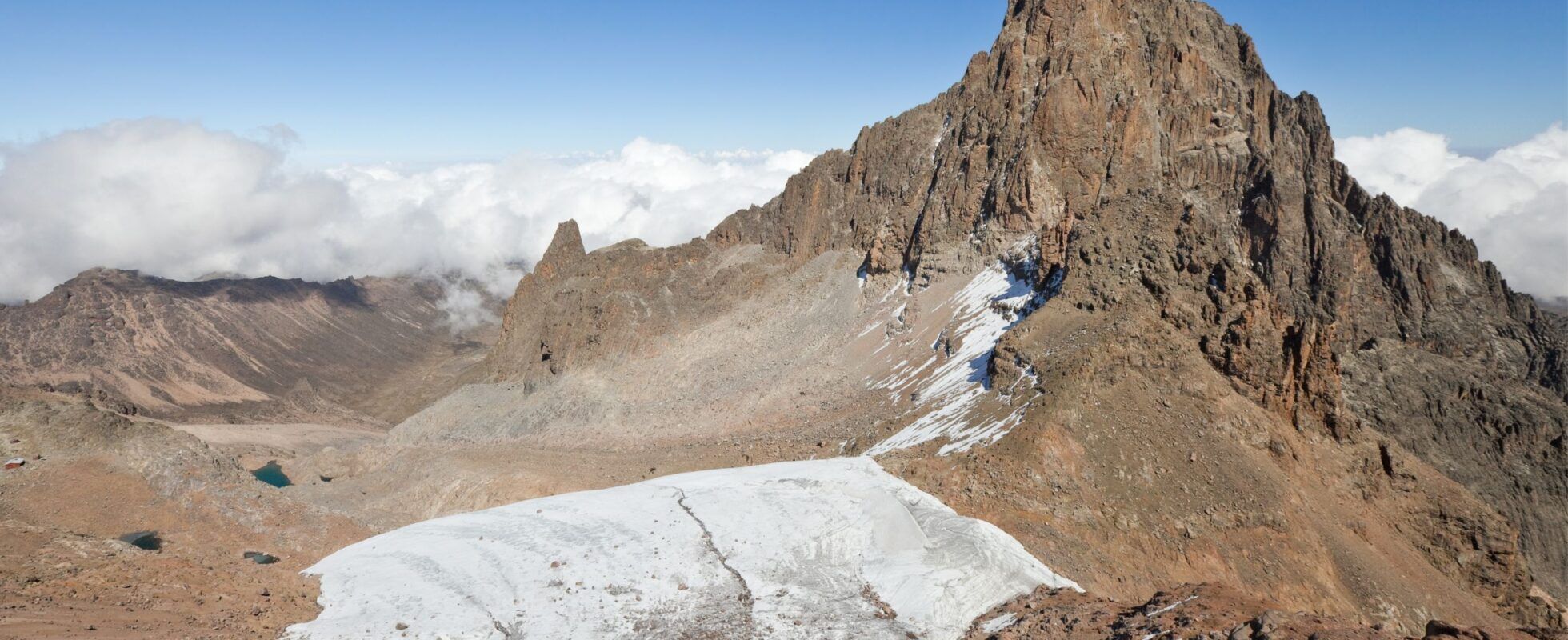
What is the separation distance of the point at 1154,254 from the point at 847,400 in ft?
68.2

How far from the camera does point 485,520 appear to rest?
28.6 meters

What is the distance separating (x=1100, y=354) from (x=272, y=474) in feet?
264

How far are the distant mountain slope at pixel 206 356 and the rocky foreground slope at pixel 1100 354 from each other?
185ft

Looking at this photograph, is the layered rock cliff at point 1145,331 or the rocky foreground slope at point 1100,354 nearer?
the layered rock cliff at point 1145,331

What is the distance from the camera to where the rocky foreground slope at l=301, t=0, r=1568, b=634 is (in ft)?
99.8

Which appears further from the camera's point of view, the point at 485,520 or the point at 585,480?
the point at 585,480

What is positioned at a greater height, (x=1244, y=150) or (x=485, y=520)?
(x=1244, y=150)

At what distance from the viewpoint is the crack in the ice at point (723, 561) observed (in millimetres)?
22062

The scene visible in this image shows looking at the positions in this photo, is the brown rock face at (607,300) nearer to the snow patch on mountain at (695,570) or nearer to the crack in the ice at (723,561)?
the snow patch on mountain at (695,570)

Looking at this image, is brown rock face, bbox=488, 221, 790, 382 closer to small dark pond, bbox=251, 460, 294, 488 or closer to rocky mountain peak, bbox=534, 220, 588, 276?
rocky mountain peak, bbox=534, 220, 588, 276

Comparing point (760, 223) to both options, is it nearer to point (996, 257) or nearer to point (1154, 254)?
point (996, 257)

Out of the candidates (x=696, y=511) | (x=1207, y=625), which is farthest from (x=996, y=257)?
(x=1207, y=625)

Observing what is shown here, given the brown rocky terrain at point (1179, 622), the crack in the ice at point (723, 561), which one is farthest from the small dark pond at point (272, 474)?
the brown rocky terrain at point (1179, 622)

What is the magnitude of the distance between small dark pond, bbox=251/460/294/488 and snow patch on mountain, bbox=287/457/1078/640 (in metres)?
61.3
